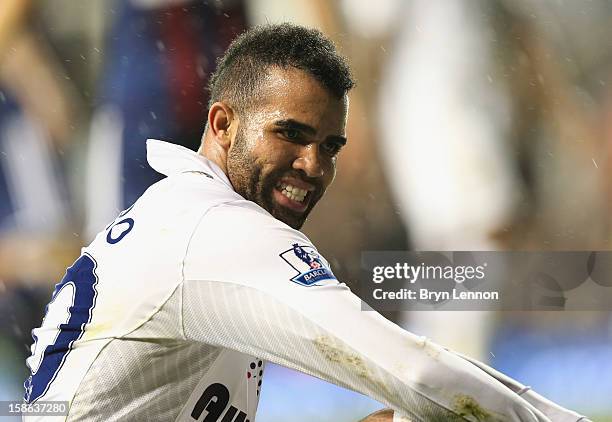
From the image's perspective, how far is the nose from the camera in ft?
6.82

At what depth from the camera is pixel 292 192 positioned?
212cm

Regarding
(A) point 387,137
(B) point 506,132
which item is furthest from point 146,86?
(B) point 506,132

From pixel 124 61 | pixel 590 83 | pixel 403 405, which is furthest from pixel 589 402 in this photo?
pixel 403 405

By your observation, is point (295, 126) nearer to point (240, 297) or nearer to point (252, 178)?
point (252, 178)

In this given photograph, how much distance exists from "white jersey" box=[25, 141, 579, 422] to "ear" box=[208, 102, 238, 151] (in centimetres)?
17

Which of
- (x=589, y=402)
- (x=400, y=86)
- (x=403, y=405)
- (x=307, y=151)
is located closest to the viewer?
(x=403, y=405)

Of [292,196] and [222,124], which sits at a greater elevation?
[222,124]

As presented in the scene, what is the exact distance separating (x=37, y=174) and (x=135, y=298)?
4.22 metres

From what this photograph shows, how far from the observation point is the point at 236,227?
1.62 m

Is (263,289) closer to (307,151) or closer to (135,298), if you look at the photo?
(135,298)

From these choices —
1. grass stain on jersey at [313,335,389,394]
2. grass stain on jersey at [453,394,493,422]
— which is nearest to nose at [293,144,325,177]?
grass stain on jersey at [313,335,389,394]

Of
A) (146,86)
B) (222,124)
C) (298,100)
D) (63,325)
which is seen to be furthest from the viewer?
(146,86)

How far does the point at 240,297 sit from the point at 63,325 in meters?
0.48

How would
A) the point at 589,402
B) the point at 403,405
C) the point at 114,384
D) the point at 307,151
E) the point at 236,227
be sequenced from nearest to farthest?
1. the point at 403,405
2. the point at 236,227
3. the point at 114,384
4. the point at 307,151
5. the point at 589,402
